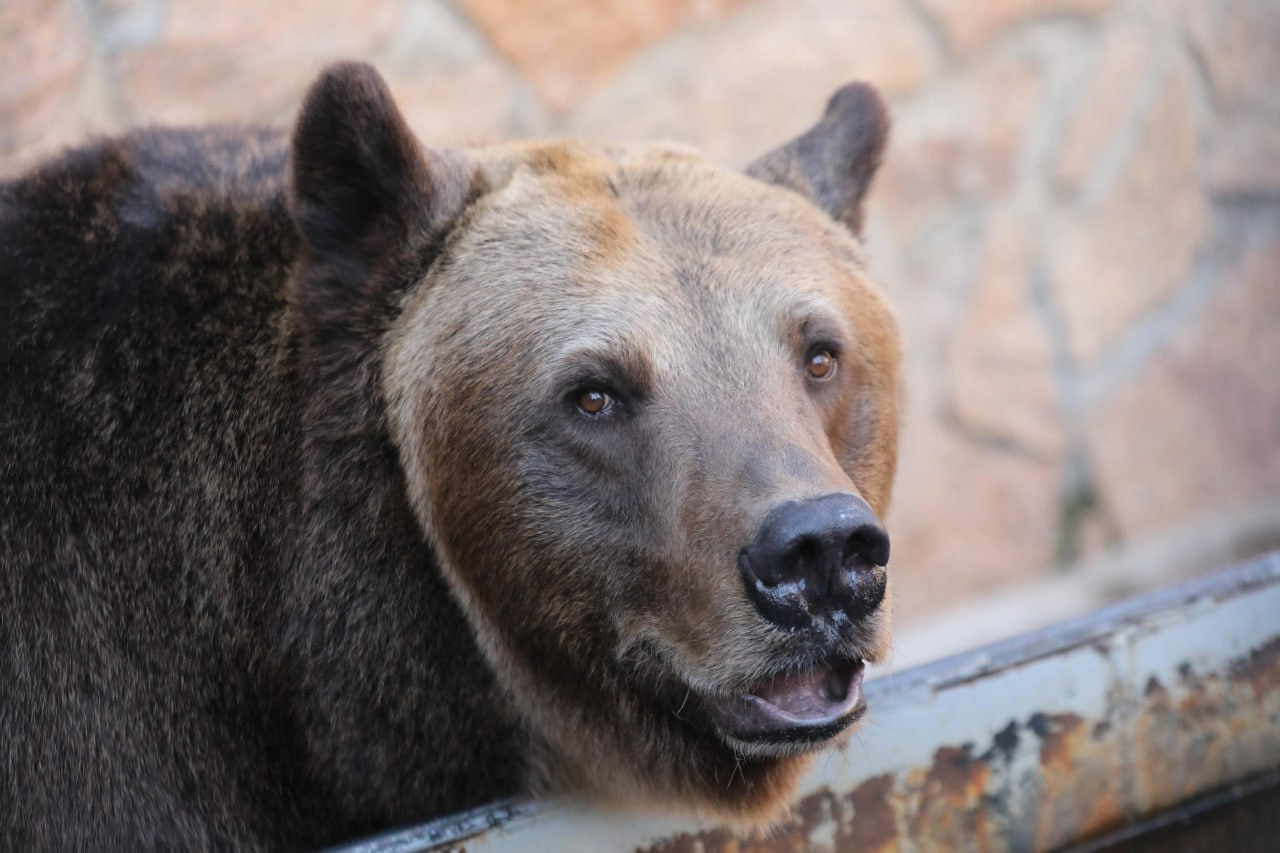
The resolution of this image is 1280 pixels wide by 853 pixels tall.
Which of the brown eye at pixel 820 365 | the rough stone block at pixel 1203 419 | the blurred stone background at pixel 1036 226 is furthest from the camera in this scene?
the rough stone block at pixel 1203 419

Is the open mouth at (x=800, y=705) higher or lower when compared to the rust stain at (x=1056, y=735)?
higher

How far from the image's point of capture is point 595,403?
10.3 ft

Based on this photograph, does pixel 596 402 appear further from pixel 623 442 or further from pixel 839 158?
pixel 839 158

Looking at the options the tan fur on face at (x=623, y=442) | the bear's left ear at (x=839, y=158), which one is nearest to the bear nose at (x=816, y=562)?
the tan fur on face at (x=623, y=442)

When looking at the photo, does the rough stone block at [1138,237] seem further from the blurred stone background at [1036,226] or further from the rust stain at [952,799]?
the rust stain at [952,799]

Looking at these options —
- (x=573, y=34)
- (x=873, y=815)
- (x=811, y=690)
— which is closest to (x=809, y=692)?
(x=811, y=690)

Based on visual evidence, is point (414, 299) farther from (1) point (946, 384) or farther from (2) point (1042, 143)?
(2) point (1042, 143)

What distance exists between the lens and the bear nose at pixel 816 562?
8.77ft

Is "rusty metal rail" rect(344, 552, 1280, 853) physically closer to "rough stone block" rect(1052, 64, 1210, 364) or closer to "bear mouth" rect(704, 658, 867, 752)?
"bear mouth" rect(704, 658, 867, 752)

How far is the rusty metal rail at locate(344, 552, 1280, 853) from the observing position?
308cm

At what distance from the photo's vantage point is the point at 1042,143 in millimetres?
7266

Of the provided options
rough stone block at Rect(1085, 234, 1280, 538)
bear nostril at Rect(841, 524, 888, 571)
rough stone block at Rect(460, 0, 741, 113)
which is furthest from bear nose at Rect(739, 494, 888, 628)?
rough stone block at Rect(1085, 234, 1280, 538)

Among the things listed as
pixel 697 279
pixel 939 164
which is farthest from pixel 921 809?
pixel 939 164

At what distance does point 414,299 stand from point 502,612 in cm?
77
